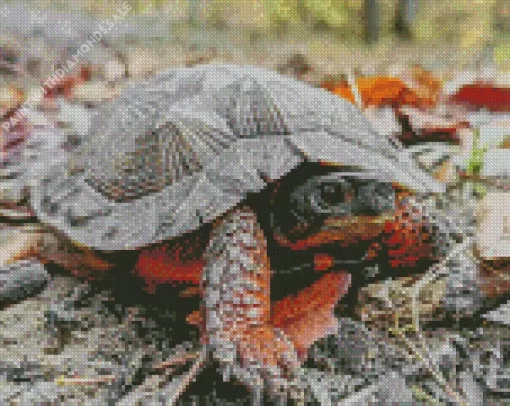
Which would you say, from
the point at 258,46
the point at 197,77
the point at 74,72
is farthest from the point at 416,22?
the point at 197,77

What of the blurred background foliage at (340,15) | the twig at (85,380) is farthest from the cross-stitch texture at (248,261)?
the blurred background foliage at (340,15)

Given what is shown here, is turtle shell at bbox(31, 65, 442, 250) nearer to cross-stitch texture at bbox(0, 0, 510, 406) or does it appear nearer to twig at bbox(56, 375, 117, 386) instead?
cross-stitch texture at bbox(0, 0, 510, 406)

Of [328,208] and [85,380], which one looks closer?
[85,380]

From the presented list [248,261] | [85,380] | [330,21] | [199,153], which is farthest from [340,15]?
[85,380]

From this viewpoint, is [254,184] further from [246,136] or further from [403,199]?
[403,199]

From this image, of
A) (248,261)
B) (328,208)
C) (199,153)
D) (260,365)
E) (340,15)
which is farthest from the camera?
(340,15)

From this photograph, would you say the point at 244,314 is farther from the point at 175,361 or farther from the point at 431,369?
the point at 431,369

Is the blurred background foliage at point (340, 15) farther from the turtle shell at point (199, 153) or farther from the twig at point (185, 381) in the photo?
the twig at point (185, 381)
